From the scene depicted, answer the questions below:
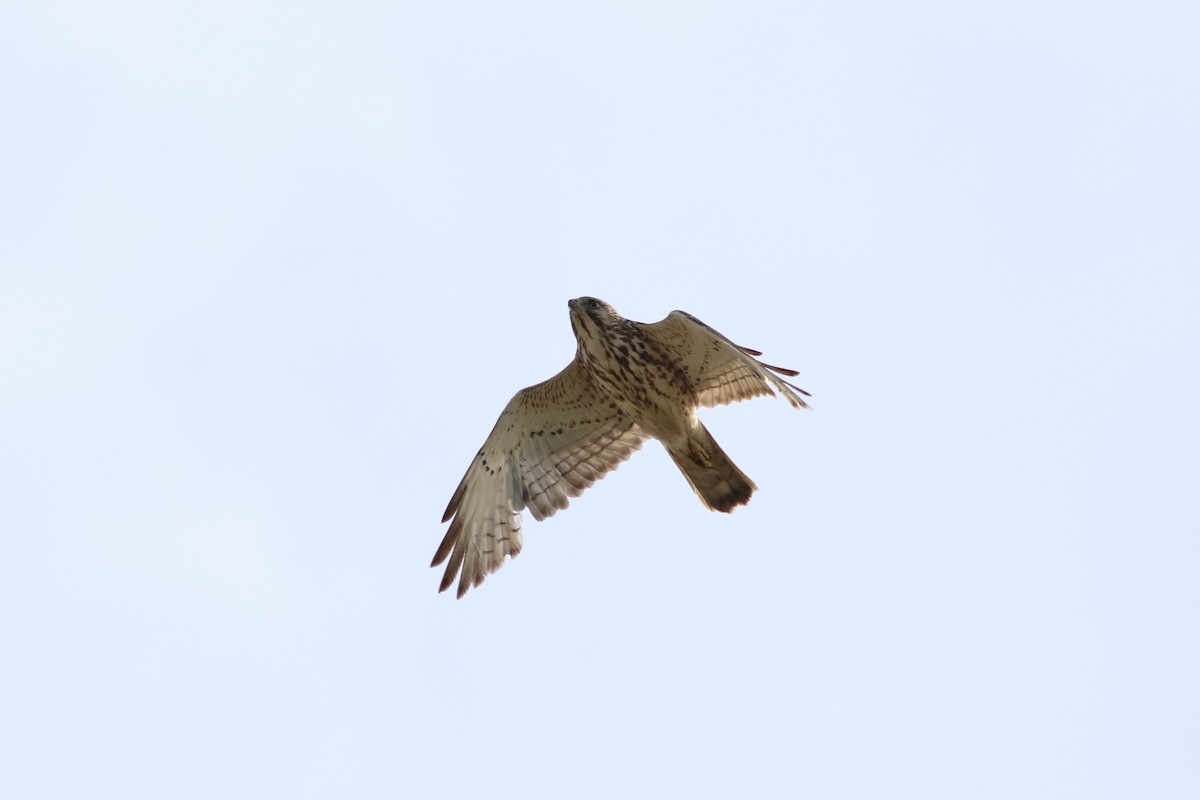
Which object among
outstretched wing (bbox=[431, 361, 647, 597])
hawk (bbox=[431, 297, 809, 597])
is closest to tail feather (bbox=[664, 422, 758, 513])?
hawk (bbox=[431, 297, 809, 597])

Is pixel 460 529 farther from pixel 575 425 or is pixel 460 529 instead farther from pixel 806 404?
pixel 806 404

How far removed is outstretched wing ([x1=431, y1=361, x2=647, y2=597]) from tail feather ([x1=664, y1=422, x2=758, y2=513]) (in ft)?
2.38

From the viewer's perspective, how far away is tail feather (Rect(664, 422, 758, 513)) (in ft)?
30.2

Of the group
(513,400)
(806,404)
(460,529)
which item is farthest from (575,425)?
(806,404)

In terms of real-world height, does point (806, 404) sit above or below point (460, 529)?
below

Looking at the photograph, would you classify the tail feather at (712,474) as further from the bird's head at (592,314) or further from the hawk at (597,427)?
the bird's head at (592,314)

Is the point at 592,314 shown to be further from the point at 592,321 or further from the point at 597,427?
the point at 597,427

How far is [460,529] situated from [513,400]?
3.28 feet

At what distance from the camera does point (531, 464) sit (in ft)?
33.1

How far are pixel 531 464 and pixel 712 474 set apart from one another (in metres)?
1.48

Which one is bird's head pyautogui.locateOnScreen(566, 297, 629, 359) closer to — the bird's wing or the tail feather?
the bird's wing

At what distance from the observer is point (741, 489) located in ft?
30.2

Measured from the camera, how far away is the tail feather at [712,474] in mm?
9219

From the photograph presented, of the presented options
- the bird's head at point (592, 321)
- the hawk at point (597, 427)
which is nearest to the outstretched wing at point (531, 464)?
the hawk at point (597, 427)
